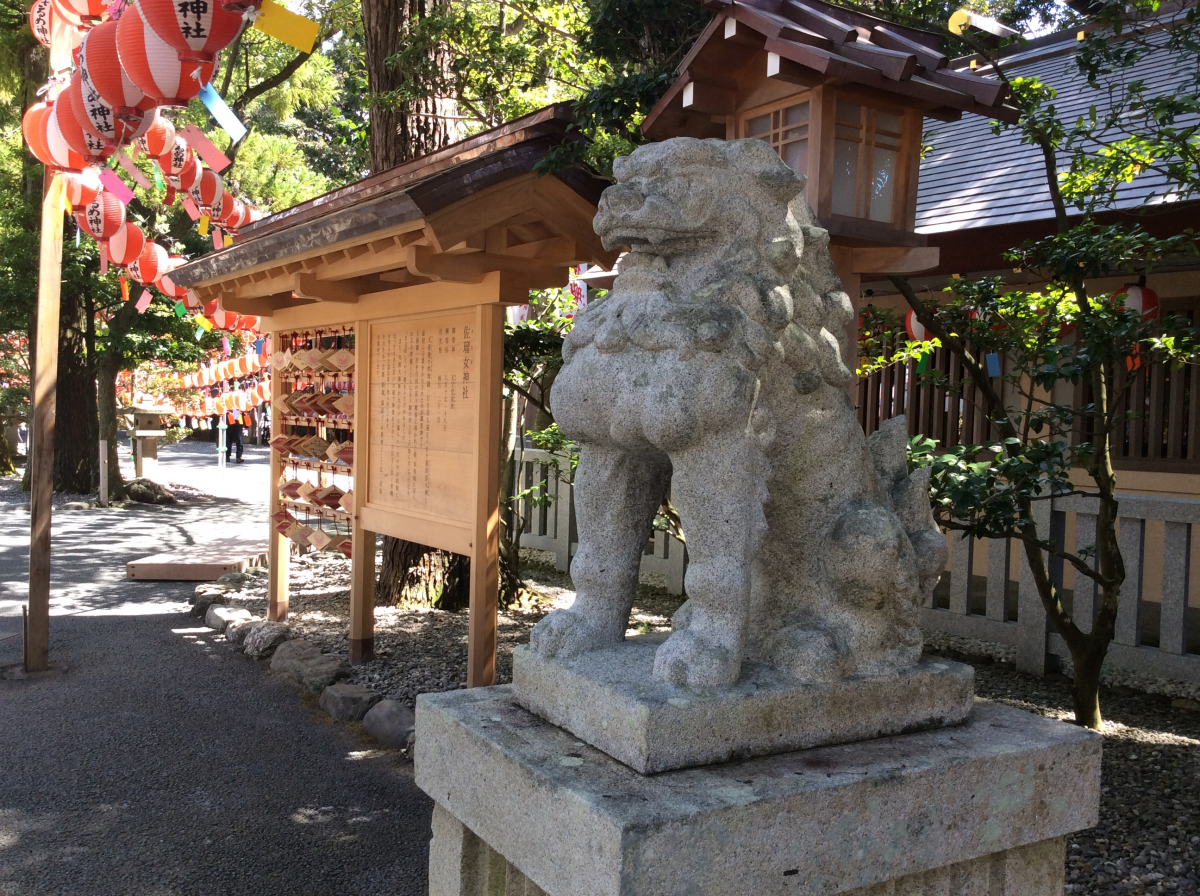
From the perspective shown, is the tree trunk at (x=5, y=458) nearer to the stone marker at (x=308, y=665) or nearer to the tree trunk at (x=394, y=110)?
the tree trunk at (x=394, y=110)

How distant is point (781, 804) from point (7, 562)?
10.2 m

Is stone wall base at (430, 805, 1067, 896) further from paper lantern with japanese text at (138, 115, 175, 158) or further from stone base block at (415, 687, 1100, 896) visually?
paper lantern with japanese text at (138, 115, 175, 158)

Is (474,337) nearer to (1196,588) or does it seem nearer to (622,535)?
(622,535)

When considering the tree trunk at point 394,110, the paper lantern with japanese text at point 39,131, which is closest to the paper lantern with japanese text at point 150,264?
the paper lantern with japanese text at point 39,131

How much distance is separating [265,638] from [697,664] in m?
5.24

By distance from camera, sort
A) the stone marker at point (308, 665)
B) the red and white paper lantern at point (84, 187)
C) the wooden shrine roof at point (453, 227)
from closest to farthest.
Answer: the wooden shrine roof at point (453, 227), the stone marker at point (308, 665), the red and white paper lantern at point (84, 187)

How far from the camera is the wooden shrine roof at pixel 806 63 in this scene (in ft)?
10.7

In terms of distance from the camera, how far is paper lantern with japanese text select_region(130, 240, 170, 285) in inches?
360

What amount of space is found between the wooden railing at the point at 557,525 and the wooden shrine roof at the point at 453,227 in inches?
124

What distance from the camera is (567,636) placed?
223 centimetres

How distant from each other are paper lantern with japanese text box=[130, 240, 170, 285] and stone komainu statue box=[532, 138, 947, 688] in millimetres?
8256

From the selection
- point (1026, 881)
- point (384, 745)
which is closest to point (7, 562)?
point (384, 745)

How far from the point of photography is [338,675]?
225 inches

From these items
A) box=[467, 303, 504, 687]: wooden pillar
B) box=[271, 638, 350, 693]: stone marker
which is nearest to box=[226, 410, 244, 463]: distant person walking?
box=[271, 638, 350, 693]: stone marker
